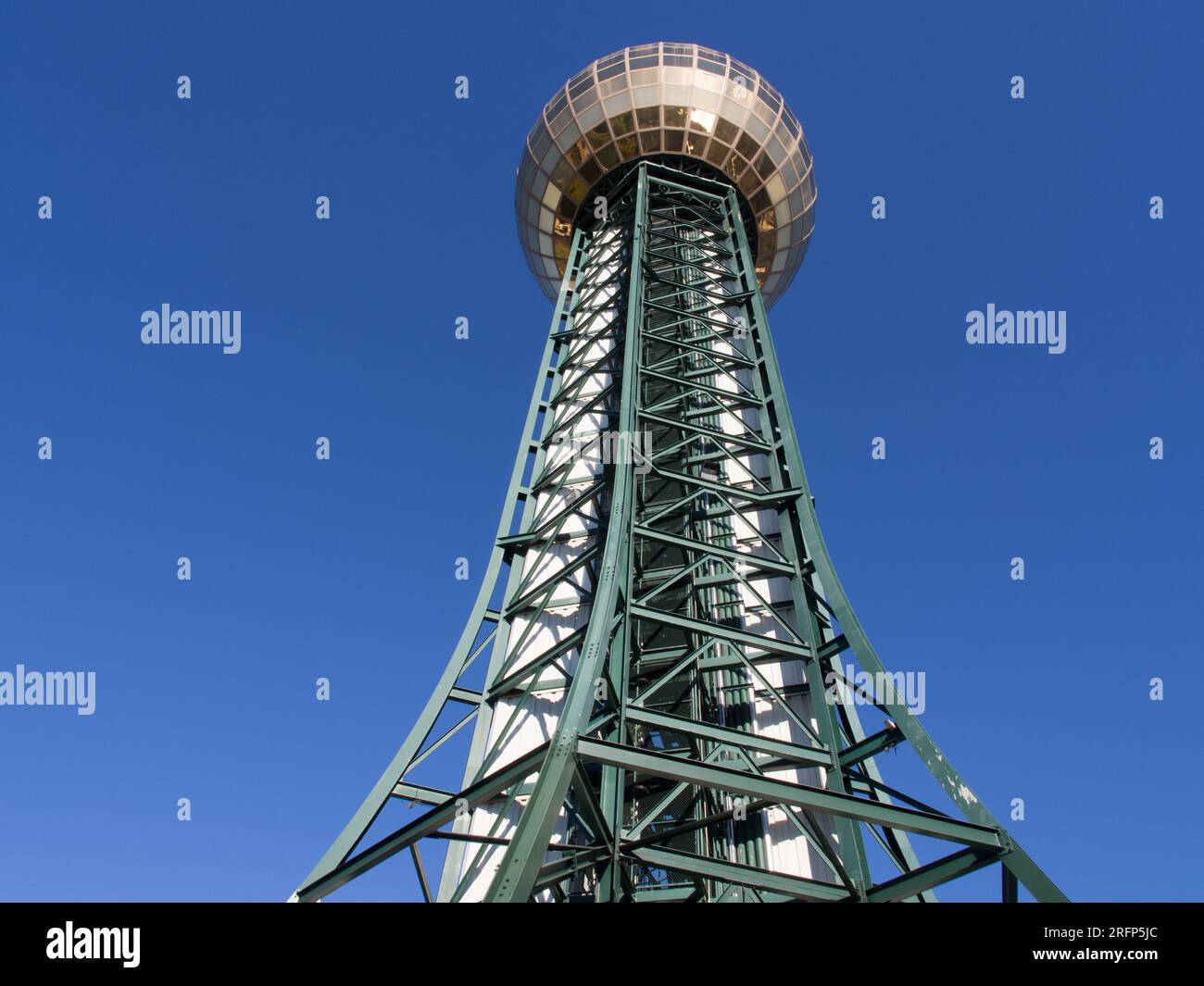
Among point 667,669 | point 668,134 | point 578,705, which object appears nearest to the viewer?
point 578,705

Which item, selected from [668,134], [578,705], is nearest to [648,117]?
[668,134]

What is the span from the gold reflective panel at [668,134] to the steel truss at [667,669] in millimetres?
1679

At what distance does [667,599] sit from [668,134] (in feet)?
51.8

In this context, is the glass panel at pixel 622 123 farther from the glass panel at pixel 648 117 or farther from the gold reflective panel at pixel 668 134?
the glass panel at pixel 648 117

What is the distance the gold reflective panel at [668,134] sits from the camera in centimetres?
2827

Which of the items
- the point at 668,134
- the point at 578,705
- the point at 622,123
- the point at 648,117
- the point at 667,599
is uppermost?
the point at 648,117

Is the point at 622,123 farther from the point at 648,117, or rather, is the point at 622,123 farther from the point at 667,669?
the point at 667,669

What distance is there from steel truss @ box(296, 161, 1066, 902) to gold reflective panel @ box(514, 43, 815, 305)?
1.68 meters

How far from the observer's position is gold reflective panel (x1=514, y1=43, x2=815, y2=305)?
2827cm

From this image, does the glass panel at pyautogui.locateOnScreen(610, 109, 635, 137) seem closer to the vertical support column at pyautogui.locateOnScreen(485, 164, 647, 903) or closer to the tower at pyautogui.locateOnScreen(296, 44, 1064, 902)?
the tower at pyautogui.locateOnScreen(296, 44, 1064, 902)

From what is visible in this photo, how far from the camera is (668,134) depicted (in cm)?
2859

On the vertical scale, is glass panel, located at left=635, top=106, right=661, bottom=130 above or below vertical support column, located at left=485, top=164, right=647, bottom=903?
above

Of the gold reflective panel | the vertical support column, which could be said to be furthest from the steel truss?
the gold reflective panel
